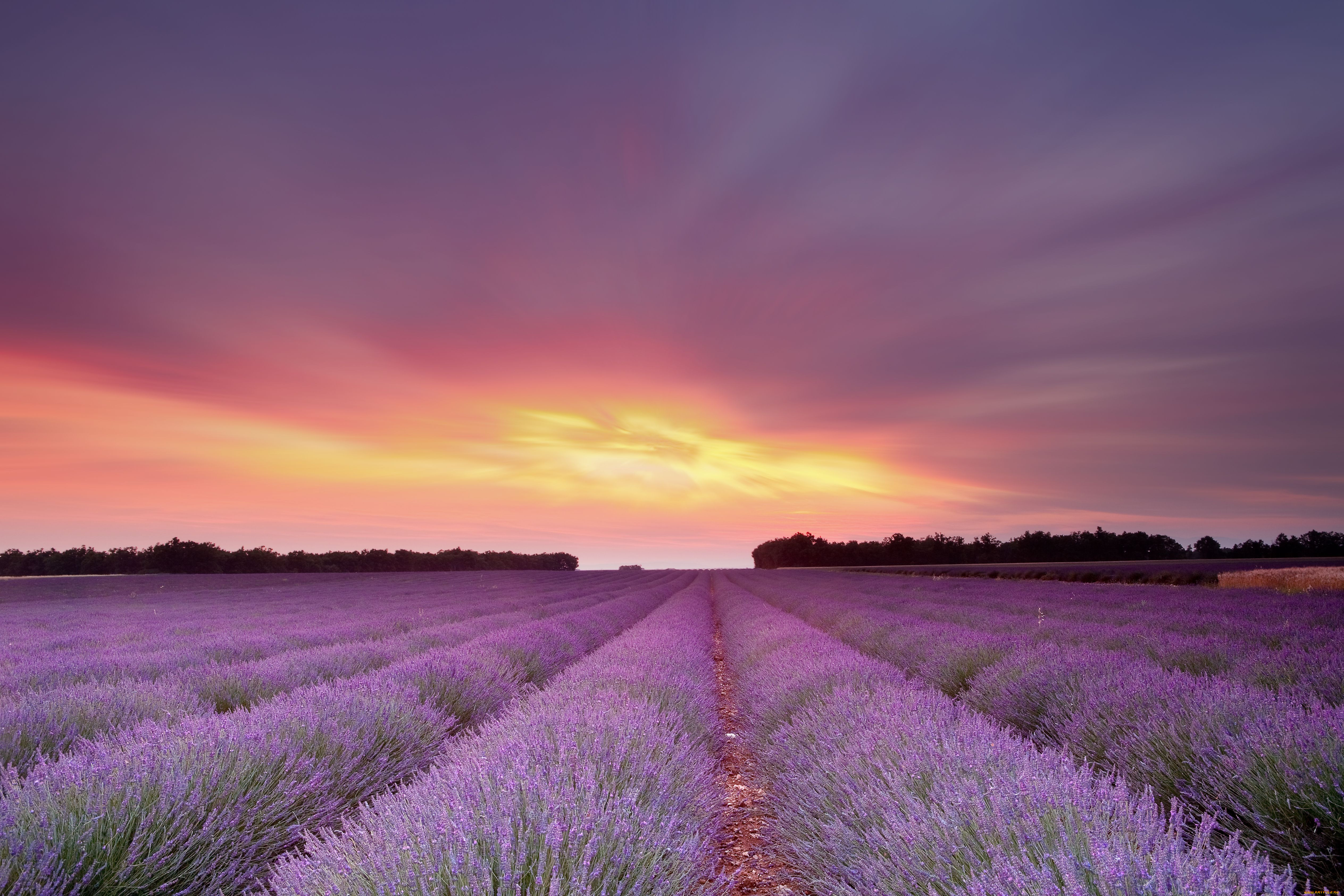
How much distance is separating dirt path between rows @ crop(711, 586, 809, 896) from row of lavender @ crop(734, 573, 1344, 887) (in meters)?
1.59

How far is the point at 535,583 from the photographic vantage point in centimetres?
3225

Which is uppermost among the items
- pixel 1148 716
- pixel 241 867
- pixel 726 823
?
pixel 1148 716

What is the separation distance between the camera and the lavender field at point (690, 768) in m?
1.70

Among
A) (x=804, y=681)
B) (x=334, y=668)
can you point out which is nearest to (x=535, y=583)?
(x=334, y=668)

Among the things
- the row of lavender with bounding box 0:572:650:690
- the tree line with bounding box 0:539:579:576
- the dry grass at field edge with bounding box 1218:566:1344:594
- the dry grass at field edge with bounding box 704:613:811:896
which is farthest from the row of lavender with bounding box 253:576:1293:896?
the tree line with bounding box 0:539:579:576

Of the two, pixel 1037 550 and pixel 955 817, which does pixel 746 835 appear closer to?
pixel 955 817

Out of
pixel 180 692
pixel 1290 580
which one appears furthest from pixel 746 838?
pixel 1290 580

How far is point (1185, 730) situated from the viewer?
3029mm

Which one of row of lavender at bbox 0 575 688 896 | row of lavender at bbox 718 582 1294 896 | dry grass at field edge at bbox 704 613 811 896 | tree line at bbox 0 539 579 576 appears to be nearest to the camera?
row of lavender at bbox 718 582 1294 896

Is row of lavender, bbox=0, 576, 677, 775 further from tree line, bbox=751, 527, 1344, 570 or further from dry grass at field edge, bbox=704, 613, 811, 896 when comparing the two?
tree line, bbox=751, 527, 1344, 570

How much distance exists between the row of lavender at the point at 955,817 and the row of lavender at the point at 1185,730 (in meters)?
0.19

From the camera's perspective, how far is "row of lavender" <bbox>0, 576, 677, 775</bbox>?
391 centimetres

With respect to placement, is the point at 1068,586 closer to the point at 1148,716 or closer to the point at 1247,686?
the point at 1247,686

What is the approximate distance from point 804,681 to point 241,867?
3.57 metres
